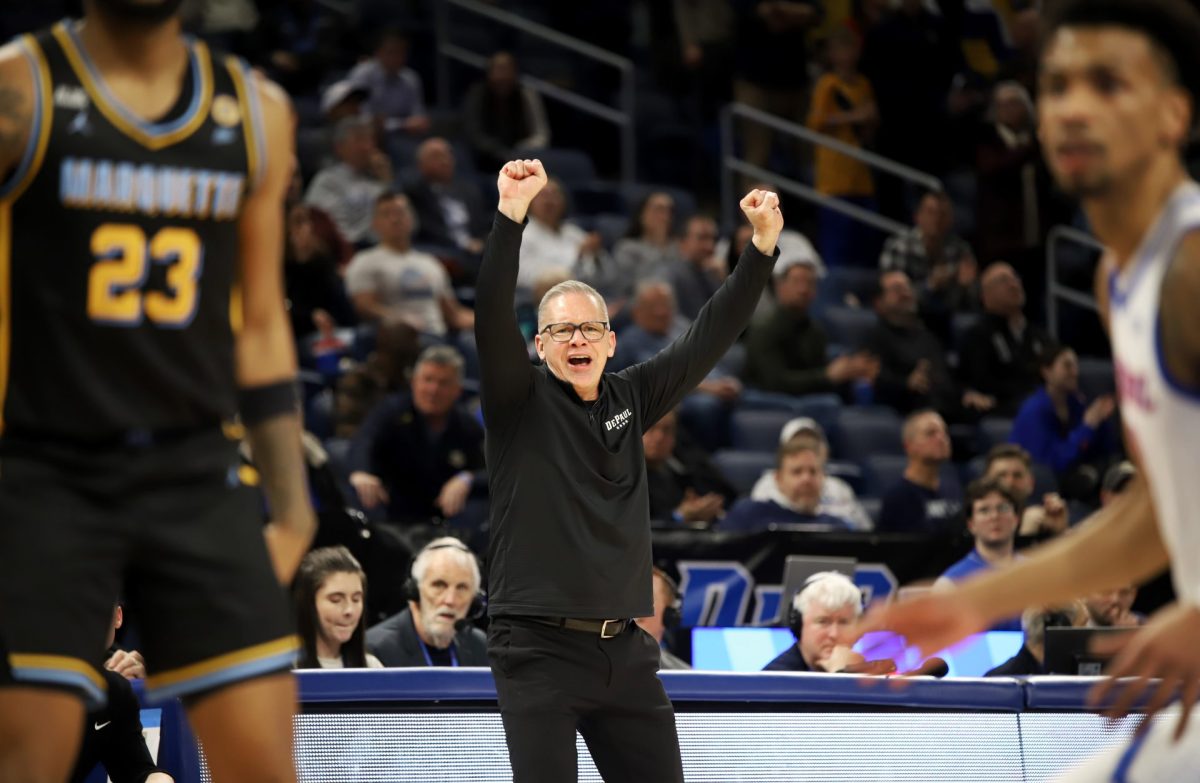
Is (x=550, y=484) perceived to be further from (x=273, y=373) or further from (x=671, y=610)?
(x=671, y=610)

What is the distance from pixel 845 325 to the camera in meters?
13.0

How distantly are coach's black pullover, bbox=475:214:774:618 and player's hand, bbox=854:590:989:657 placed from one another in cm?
182

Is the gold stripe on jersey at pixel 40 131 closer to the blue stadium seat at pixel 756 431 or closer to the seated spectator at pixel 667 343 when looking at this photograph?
the seated spectator at pixel 667 343

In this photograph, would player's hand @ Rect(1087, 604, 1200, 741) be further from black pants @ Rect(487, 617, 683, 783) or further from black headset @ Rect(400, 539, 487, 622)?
black headset @ Rect(400, 539, 487, 622)

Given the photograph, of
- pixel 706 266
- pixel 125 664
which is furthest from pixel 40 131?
pixel 706 266

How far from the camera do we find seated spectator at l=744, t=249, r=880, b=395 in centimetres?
1193

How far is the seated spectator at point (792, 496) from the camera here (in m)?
9.60

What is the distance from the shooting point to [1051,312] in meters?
14.0

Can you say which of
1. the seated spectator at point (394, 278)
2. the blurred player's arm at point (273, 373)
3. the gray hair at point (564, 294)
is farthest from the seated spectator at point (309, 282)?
the blurred player's arm at point (273, 373)

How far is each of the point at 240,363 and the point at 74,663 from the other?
64 centimetres

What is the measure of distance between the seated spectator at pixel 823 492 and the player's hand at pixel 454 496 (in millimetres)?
1517

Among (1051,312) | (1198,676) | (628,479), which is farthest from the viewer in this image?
(1051,312)

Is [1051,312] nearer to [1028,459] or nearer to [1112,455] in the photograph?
[1112,455]

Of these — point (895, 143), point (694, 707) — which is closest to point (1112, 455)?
point (895, 143)
